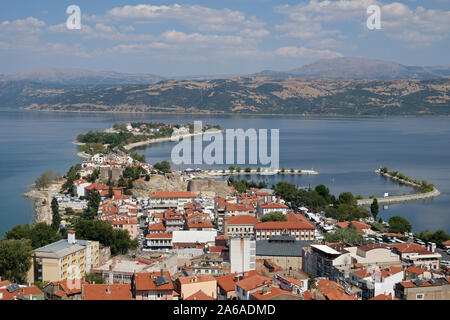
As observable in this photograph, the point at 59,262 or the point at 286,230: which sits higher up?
the point at 59,262

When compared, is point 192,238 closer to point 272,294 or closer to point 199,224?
point 199,224

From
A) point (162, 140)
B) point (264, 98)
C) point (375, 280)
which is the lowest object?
point (162, 140)

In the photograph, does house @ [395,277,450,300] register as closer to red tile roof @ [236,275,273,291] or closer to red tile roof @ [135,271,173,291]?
red tile roof @ [236,275,273,291]

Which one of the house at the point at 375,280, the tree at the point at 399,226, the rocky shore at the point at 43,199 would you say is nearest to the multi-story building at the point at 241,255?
the house at the point at 375,280

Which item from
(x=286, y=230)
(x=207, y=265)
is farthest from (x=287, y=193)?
(x=207, y=265)

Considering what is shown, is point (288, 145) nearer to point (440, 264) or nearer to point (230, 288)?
point (440, 264)

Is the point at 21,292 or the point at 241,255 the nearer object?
the point at 21,292
